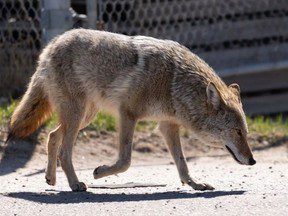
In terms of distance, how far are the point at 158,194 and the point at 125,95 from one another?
931mm

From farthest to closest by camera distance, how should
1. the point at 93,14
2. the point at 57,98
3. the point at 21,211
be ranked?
the point at 93,14 → the point at 57,98 → the point at 21,211

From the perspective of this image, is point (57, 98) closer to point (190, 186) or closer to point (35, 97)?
point (35, 97)

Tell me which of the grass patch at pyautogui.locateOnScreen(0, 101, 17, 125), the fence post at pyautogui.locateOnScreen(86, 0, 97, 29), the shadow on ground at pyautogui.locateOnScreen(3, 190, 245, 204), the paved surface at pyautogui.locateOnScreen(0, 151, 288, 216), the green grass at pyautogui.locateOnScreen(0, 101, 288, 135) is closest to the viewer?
the paved surface at pyautogui.locateOnScreen(0, 151, 288, 216)

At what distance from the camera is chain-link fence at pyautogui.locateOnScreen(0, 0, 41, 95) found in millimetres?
10492

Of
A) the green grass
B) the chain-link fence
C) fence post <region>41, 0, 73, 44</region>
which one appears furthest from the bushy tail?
the chain-link fence

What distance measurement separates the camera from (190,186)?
784 cm

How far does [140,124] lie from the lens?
1027cm

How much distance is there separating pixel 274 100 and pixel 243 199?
5129 millimetres

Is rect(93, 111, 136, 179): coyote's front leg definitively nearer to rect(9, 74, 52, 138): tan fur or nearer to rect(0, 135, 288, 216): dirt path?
rect(0, 135, 288, 216): dirt path

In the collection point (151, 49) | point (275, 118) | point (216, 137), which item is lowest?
point (275, 118)

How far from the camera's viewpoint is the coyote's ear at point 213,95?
7.64 meters

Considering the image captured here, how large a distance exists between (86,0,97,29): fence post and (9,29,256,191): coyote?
7.61ft

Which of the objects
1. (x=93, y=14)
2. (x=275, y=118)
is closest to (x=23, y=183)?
(x=93, y=14)

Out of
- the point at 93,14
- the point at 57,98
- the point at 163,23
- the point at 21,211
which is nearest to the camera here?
the point at 21,211
